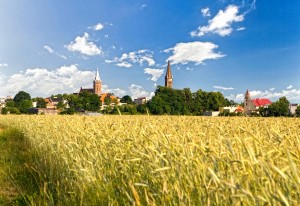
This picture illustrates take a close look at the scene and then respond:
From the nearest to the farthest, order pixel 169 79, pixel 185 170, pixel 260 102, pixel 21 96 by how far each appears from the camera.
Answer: pixel 185 170, pixel 260 102, pixel 21 96, pixel 169 79

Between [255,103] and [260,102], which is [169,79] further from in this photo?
[260,102]

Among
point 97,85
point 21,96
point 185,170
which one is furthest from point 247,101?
point 185,170

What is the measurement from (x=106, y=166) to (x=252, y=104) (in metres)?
129

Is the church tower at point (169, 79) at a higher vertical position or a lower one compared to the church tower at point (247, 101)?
higher

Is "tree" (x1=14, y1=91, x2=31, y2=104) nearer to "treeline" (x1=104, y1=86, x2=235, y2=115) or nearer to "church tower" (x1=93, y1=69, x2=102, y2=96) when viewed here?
"church tower" (x1=93, y1=69, x2=102, y2=96)

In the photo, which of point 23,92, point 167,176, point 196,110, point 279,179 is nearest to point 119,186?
point 167,176

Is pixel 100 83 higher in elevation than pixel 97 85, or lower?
higher

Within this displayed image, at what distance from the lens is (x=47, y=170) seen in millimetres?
6434

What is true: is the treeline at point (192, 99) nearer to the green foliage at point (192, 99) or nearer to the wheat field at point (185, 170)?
the green foliage at point (192, 99)

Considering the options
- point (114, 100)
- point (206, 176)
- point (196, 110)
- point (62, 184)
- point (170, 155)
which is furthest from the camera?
point (114, 100)

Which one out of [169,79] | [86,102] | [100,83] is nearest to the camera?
[86,102]

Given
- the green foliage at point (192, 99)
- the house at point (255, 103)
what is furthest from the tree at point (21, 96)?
the house at point (255, 103)

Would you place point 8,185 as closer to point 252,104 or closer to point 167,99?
point 167,99

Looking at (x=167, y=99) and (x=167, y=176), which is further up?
(x=167, y=99)
